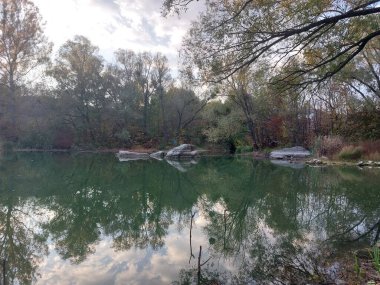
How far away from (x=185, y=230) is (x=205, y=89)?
2824cm

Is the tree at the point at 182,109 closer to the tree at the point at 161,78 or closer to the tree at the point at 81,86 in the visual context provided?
the tree at the point at 161,78

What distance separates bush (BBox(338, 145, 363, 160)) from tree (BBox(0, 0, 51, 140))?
26.4 m

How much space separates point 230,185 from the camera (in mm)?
12812

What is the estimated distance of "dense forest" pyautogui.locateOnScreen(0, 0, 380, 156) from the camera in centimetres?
650

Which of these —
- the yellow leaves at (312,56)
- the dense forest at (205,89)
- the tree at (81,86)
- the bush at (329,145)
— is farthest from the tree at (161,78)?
the yellow leaves at (312,56)

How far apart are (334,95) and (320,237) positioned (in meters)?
22.4

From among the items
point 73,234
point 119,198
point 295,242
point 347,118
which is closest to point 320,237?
point 295,242

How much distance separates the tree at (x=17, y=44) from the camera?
1095 inches

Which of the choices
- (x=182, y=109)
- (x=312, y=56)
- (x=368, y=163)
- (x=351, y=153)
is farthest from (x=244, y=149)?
(x=312, y=56)

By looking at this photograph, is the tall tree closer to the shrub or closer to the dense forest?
the dense forest

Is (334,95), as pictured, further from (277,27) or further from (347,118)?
(277,27)

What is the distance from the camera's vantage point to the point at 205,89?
34.2 m

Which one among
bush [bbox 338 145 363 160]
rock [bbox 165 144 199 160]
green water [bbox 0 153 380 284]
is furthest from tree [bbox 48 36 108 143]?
bush [bbox 338 145 363 160]

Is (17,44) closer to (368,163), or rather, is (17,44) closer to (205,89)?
(205,89)
